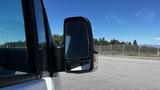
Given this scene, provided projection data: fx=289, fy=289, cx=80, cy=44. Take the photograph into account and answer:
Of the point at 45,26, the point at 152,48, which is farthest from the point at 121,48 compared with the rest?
the point at 45,26

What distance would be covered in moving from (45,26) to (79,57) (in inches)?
14.4

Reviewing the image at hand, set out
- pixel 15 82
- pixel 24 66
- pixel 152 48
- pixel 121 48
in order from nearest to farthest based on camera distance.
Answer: pixel 15 82 < pixel 24 66 < pixel 152 48 < pixel 121 48

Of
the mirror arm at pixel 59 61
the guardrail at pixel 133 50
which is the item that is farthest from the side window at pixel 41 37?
the guardrail at pixel 133 50

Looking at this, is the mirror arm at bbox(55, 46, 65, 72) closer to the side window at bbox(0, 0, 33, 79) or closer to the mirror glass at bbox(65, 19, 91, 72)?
the mirror glass at bbox(65, 19, 91, 72)

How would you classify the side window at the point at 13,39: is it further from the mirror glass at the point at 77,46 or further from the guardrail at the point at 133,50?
the guardrail at the point at 133,50

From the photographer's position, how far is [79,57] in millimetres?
2111

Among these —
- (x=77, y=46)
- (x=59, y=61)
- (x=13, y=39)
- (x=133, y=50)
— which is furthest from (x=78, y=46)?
(x=133, y=50)

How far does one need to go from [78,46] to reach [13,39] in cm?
48

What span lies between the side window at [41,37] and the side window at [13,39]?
0.12m

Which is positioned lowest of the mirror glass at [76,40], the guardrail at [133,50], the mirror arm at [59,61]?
the guardrail at [133,50]

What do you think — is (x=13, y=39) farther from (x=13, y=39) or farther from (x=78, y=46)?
(x=78, y=46)

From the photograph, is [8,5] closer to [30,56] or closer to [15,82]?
[30,56]

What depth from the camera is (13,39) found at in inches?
78.2

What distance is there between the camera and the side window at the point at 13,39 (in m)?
1.82
